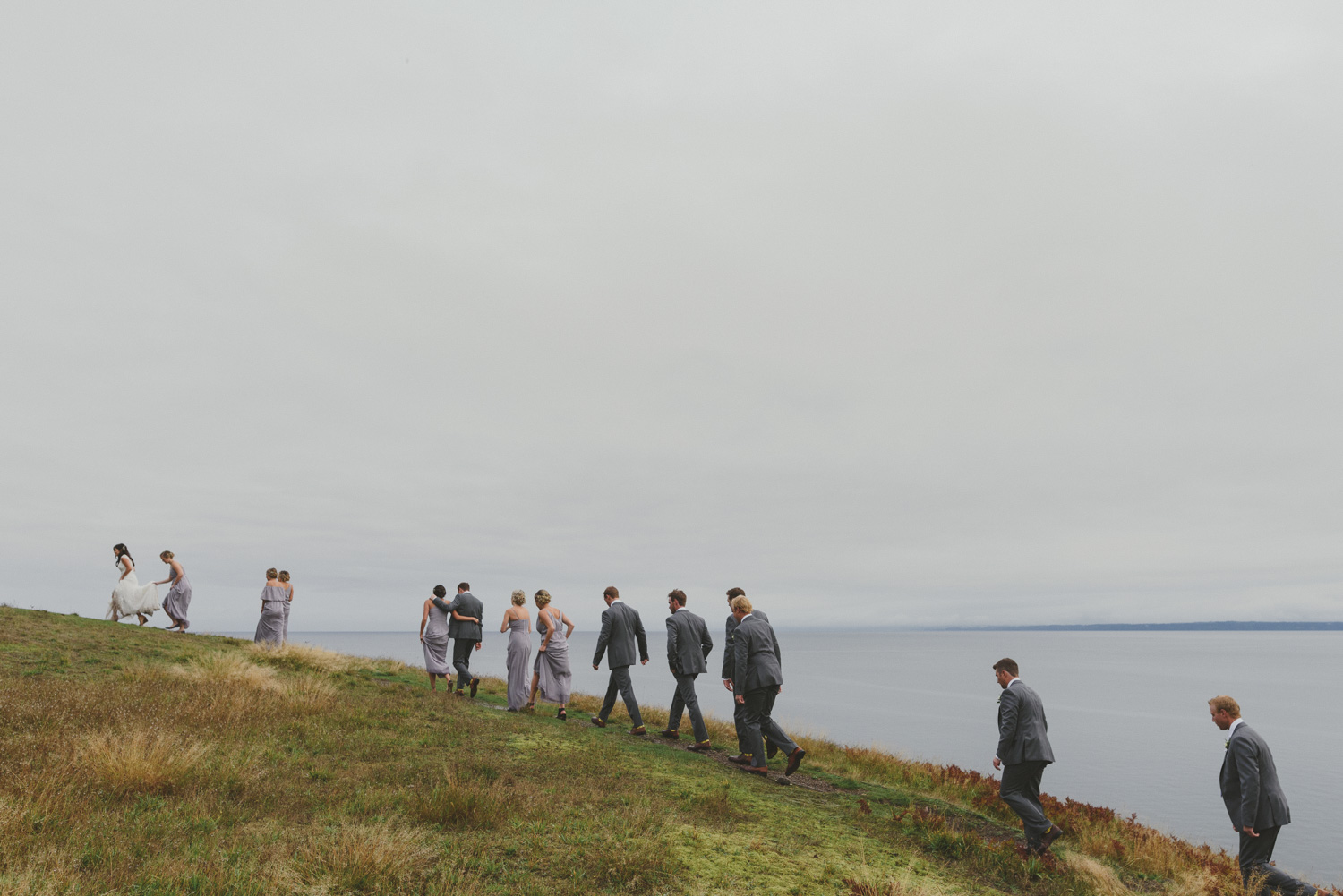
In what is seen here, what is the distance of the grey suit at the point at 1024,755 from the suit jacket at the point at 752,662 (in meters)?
3.38

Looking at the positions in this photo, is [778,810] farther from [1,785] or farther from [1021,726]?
[1,785]

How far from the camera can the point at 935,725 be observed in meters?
60.0

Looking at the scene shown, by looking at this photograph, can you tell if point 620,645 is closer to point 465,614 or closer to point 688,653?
point 688,653

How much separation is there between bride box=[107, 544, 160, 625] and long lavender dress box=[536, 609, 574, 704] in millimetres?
13974

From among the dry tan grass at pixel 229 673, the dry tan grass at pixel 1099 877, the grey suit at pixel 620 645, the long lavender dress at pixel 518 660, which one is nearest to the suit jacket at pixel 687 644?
the grey suit at pixel 620 645

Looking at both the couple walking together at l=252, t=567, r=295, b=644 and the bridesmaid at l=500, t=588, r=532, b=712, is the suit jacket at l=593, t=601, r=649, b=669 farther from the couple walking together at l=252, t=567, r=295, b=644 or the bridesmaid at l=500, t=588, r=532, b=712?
the couple walking together at l=252, t=567, r=295, b=644

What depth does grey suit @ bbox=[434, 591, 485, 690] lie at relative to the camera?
1606 cm

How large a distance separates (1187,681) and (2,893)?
143 meters

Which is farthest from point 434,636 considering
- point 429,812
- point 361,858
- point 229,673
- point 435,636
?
point 361,858

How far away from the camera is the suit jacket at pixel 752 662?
11.1 meters

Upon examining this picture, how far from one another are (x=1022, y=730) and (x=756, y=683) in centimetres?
386

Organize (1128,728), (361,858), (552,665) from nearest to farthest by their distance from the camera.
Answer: (361,858)
(552,665)
(1128,728)

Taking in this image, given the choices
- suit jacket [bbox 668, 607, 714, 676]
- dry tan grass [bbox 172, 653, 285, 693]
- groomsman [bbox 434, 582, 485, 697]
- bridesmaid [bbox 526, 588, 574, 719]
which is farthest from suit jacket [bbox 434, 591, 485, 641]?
suit jacket [bbox 668, 607, 714, 676]

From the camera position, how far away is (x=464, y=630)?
1619 centimetres
